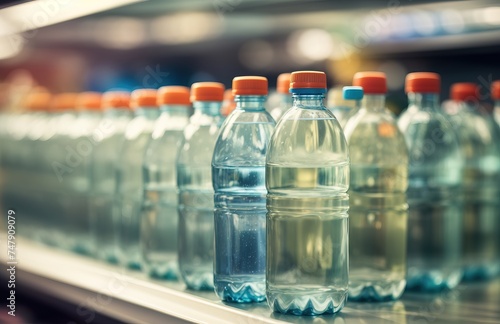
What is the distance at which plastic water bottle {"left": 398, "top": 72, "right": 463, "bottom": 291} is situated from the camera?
68.8 inches

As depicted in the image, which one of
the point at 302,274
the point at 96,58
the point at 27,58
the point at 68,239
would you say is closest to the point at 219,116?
the point at 302,274

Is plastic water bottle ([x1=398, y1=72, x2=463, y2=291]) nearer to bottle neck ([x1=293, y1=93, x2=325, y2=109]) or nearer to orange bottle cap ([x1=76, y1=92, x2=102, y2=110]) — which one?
bottle neck ([x1=293, y1=93, x2=325, y2=109])

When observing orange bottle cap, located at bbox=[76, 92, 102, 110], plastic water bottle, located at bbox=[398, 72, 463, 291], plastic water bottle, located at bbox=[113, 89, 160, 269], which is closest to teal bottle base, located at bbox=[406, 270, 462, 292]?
plastic water bottle, located at bbox=[398, 72, 463, 291]

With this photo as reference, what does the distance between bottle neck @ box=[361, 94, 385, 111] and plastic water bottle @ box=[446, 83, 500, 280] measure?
0.35 m

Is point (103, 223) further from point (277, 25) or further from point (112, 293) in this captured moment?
point (277, 25)

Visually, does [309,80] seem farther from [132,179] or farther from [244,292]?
[132,179]

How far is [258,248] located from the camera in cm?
150

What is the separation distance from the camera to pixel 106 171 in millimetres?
2428

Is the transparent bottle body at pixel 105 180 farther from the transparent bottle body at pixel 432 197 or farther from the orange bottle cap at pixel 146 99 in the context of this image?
the transparent bottle body at pixel 432 197

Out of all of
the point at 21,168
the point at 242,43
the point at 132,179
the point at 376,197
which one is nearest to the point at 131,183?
the point at 132,179

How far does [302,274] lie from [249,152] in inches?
11.8

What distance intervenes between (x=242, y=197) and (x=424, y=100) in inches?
22.1

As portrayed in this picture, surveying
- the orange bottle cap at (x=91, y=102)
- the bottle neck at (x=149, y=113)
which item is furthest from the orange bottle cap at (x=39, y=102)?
the bottle neck at (x=149, y=113)

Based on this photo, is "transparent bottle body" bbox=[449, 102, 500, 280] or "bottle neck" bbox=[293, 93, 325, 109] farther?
"transparent bottle body" bbox=[449, 102, 500, 280]
